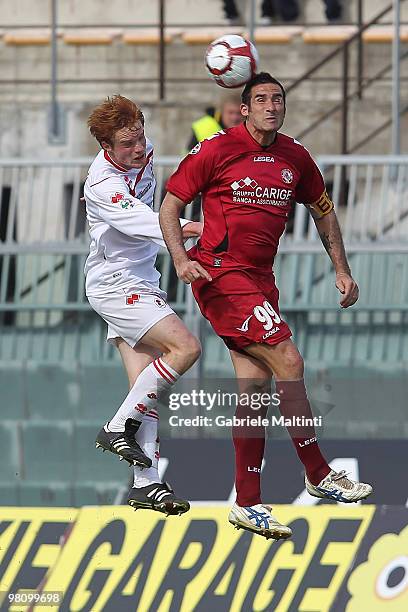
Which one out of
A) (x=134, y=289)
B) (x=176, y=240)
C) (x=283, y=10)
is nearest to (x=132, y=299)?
(x=134, y=289)

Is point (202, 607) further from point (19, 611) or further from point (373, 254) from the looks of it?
point (373, 254)

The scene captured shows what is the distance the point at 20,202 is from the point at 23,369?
1421 millimetres

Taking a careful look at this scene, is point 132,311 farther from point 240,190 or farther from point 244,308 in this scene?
point 240,190

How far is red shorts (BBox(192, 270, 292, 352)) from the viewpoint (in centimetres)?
776

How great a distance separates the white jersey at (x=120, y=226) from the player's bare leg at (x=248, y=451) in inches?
26.1

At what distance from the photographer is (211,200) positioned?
305 inches

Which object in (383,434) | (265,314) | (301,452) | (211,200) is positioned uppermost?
(211,200)

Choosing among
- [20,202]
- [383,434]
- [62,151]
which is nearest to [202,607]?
[383,434]

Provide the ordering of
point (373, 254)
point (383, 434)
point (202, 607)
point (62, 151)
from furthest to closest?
point (62, 151) → point (373, 254) → point (383, 434) → point (202, 607)

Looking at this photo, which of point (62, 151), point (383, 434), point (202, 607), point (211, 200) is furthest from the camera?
point (62, 151)

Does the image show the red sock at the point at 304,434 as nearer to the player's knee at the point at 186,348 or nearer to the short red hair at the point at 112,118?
the player's knee at the point at 186,348

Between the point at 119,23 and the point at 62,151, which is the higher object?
the point at 119,23

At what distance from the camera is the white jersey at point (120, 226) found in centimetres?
794

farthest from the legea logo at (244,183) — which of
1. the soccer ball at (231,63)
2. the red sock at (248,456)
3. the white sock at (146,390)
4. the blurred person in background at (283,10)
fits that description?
the blurred person in background at (283,10)
